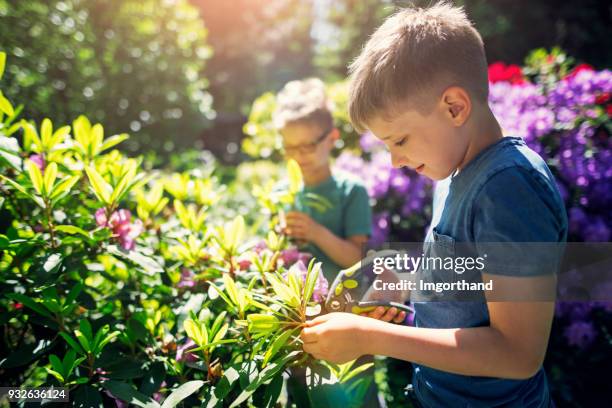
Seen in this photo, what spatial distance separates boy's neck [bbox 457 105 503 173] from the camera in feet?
3.78

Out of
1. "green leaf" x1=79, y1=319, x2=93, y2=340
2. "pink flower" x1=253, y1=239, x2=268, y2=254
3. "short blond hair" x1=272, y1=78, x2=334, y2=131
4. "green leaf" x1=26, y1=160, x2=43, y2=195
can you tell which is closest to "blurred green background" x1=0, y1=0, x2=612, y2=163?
"short blond hair" x1=272, y1=78, x2=334, y2=131

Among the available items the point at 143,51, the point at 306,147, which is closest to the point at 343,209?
the point at 306,147

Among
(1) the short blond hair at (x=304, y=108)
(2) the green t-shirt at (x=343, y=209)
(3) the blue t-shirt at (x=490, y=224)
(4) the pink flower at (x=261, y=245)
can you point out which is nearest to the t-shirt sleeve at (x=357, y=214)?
(2) the green t-shirt at (x=343, y=209)

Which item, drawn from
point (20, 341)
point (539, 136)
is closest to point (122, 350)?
point (20, 341)

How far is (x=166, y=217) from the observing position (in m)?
2.25

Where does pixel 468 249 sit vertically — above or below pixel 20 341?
above

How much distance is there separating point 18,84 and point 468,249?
169 inches

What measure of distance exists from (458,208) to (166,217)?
1.58 metres

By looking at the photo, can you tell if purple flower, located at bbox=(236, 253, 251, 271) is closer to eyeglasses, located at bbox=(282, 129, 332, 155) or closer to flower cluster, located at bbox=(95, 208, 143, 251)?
flower cluster, located at bbox=(95, 208, 143, 251)

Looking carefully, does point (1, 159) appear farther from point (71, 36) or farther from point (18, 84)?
point (71, 36)

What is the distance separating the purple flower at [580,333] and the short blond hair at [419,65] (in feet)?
6.47

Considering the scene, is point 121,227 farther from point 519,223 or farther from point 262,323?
point 519,223

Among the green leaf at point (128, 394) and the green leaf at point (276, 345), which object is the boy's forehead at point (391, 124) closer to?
the green leaf at point (276, 345)

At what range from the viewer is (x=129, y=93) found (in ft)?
17.7
